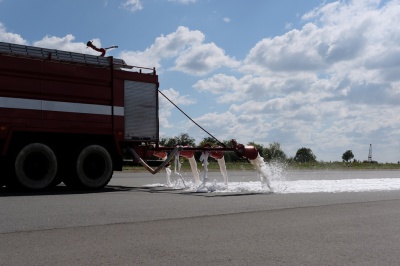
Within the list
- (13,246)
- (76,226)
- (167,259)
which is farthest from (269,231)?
(13,246)

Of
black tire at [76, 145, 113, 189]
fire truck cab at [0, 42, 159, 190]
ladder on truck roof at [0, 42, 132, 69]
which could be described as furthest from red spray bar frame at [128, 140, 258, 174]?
ladder on truck roof at [0, 42, 132, 69]

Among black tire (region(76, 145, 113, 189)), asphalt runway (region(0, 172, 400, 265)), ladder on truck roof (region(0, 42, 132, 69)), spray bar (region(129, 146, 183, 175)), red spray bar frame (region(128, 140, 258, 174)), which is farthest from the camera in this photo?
spray bar (region(129, 146, 183, 175))

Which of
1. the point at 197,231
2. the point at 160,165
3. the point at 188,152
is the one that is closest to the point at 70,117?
the point at 160,165

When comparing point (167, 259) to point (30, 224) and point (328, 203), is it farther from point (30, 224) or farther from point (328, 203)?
point (328, 203)

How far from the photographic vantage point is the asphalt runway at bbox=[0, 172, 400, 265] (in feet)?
19.1

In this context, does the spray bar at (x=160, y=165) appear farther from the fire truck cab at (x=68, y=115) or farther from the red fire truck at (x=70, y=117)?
the fire truck cab at (x=68, y=115)

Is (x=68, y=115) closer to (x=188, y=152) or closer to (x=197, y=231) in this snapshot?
(x=188, y=152)

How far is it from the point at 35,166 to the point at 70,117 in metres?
1.53

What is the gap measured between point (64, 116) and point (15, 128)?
4.32ft

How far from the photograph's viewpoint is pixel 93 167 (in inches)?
588

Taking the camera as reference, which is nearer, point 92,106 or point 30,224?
point 30,224

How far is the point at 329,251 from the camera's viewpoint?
6.18 meters

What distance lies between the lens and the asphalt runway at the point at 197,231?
5.82 meters

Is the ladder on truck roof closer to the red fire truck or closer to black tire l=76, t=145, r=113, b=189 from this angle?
the red fire truck
